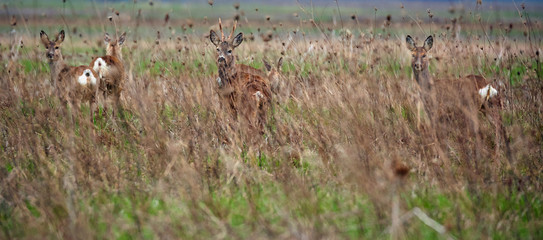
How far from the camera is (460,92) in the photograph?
4.70 meters

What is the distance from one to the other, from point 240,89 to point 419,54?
3355 millimetres

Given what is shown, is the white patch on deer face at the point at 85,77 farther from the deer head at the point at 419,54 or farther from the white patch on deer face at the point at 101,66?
the deer head at the point at 419,54

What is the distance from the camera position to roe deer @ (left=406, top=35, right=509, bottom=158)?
170 inches

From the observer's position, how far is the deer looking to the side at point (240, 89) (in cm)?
522

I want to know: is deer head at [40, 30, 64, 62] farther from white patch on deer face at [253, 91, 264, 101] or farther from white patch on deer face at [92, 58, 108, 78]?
white patch on deer face at [253, 91, 264, 101]

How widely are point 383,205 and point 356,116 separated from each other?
1358 millimetres

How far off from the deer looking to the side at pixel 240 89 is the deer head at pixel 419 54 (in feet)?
7.31

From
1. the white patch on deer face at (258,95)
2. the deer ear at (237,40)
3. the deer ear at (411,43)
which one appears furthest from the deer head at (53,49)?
the deer ear at (411,43)

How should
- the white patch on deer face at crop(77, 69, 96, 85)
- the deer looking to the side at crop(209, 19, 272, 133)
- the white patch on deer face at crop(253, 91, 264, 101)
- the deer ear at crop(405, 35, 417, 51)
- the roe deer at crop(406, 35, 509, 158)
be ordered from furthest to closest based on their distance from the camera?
the white patch on deer face at crop(77, 69, 96, 85)
the deer ear at crop(405, 35, 417, 51)
the white patch on deer face at crop(253, 91, 264, 101)
the deer looking to the side at crop(209, 19, 272, 133)
the roe deer at crop(406, 35, 509, 158)

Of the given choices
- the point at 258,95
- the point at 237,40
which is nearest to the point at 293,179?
the point at 258,95

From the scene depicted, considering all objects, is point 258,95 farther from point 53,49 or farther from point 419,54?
point 53,49

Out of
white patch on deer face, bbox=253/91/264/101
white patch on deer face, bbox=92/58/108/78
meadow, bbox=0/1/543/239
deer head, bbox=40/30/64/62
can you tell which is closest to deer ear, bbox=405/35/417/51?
meadow, bbox=0/1/543/239

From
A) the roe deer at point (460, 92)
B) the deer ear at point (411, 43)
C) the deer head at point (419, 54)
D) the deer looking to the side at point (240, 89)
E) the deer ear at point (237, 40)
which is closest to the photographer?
the roe deer at point (460, 92)

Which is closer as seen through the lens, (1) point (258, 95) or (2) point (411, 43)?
(1) point (258, 95)
